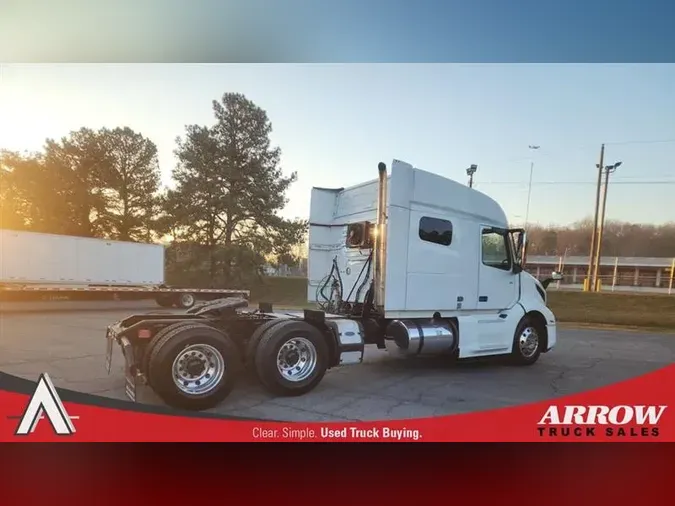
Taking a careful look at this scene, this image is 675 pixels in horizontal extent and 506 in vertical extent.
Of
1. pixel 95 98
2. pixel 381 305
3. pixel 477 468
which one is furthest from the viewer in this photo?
pixel 381 305

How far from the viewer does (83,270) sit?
3262 mm

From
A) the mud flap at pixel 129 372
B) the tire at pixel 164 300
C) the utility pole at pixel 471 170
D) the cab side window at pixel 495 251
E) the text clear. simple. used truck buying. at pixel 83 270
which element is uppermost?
the utility pole at pixel 471 170

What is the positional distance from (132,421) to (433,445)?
230 cm

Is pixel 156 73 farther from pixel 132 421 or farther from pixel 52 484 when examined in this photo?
pixel 52 484

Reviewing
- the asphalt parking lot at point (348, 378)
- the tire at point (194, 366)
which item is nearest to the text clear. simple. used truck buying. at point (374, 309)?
the tire at point (194, 366)

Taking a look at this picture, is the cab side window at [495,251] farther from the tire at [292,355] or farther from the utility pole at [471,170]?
the tire at [292,355]

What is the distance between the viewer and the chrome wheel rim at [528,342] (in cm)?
422

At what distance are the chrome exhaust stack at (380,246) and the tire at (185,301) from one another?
149 centimetres

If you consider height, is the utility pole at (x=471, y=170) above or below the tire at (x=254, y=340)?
above

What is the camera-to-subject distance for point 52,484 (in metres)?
3.19

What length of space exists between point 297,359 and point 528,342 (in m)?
2.27

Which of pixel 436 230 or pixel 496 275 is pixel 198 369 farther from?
pixel 496 275

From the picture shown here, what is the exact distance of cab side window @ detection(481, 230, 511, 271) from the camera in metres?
4.13

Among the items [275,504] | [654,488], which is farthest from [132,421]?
[654,488]
